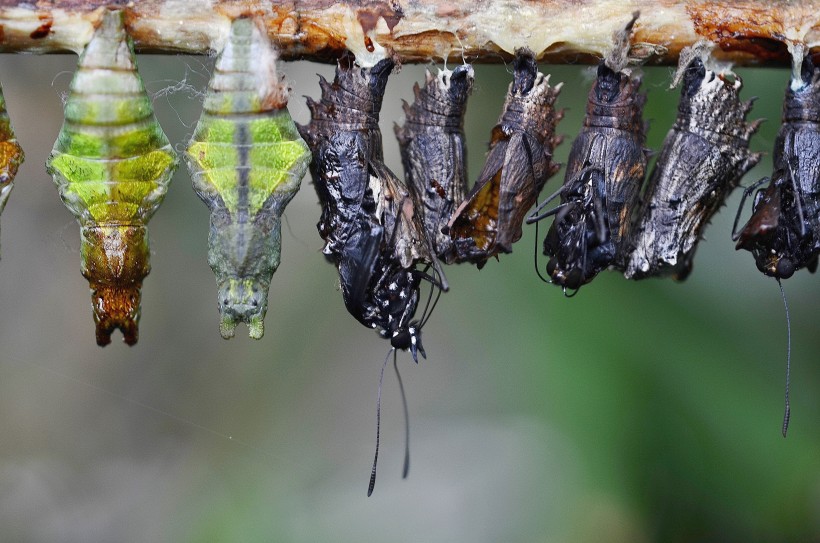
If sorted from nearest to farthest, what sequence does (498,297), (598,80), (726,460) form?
(598,80), (726,460), (498,297)

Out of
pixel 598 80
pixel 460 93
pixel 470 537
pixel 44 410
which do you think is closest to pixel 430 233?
pixel 460 93

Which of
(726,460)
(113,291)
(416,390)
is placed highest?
(113,291)

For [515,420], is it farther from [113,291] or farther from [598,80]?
[113,291]

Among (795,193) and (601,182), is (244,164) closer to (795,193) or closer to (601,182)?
(601,182)

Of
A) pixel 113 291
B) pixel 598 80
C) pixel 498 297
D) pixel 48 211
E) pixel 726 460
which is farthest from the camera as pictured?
pixel 48 211

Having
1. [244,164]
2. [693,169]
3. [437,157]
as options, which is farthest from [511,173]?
[244,164]
